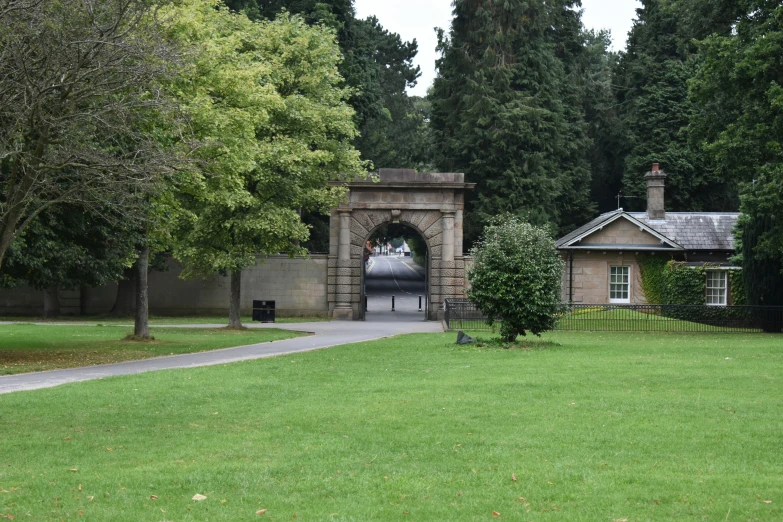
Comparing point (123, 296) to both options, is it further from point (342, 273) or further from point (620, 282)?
point (620, 282)

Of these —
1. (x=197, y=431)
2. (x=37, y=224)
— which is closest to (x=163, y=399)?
(x=197, y=431)

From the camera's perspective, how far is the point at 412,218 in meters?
41.4

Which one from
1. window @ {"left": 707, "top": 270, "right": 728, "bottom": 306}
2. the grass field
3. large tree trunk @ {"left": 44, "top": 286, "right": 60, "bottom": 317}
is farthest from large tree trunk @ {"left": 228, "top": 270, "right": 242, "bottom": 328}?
window @ {"left": 707, "top": 270, "right": 728, "bottom": 306}

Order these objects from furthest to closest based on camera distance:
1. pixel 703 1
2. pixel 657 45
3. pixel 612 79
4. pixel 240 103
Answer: pixel 612 79
pixel 657 45
pixel 703 1
pixel 240 103

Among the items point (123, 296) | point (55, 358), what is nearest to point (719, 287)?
point (123, 296)

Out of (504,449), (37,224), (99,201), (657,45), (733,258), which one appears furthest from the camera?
(657,45)

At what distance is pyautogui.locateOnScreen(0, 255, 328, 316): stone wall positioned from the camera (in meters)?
42.7

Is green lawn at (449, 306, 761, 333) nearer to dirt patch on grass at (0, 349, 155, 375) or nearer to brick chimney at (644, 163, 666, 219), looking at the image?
brick chimney at (644, 163, 666, 219)

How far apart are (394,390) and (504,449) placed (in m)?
5.25

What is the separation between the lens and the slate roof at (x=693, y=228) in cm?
4484

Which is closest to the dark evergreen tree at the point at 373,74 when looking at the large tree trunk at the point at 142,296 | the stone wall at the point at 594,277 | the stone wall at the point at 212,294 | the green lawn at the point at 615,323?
the stone wall at the point at 212,294

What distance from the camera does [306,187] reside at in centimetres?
3516

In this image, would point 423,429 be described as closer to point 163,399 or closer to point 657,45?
point 163,399

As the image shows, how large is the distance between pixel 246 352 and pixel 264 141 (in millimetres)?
10844
